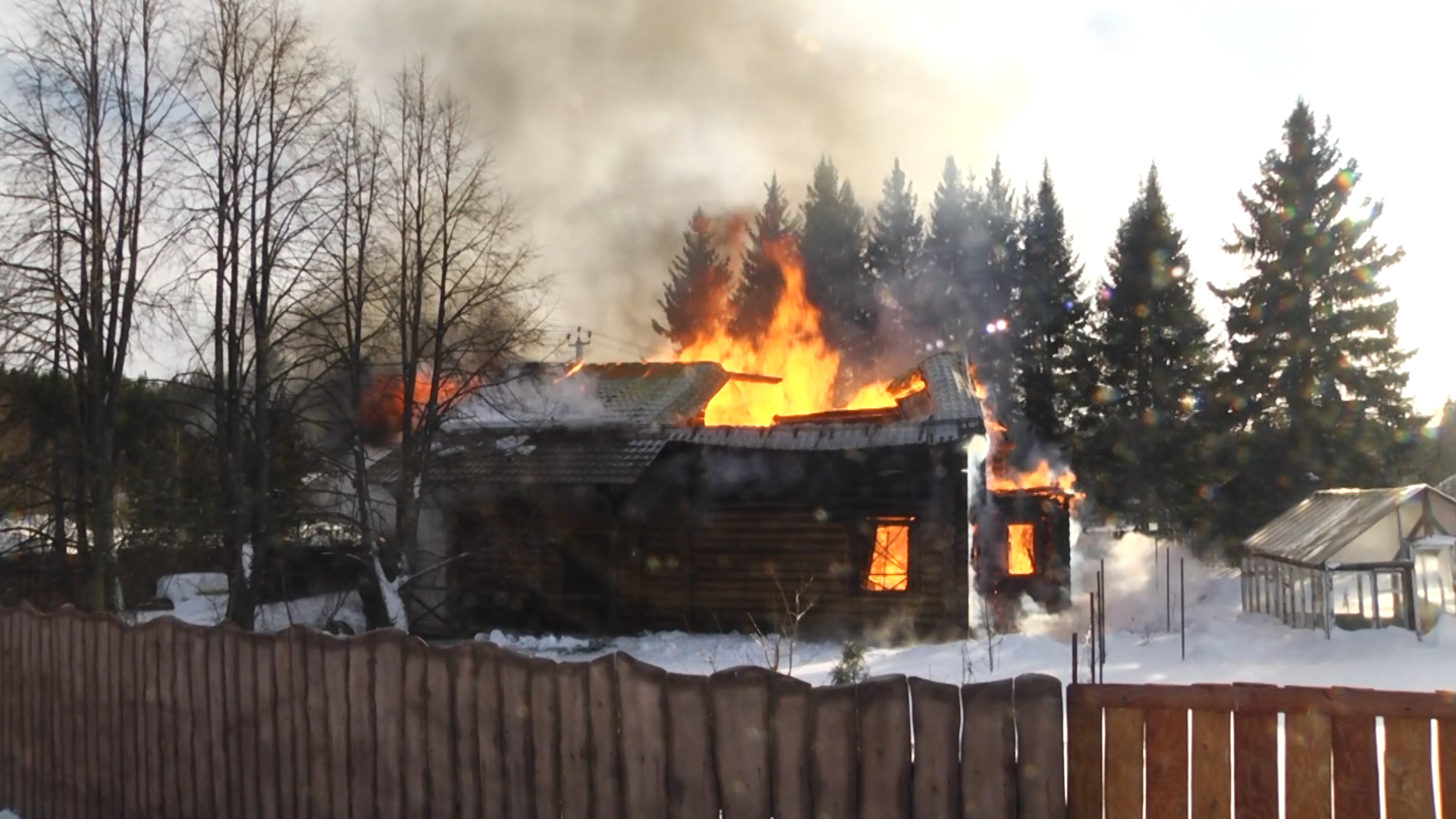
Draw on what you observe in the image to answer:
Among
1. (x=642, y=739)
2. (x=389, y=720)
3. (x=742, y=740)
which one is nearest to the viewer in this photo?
(x=742, y=740)

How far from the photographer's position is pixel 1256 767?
11.9 ft

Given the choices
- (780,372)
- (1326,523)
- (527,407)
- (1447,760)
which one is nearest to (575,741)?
(1447,760)

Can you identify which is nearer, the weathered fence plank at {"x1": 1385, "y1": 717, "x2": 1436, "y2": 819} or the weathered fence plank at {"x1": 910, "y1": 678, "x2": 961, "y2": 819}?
the weathered fence plank at {"x1": 1385, "y1": 717, "x2": 1436, "y2": 819}

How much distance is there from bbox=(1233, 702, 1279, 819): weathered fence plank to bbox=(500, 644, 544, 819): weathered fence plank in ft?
9.79

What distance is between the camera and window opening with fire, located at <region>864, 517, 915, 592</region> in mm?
19797

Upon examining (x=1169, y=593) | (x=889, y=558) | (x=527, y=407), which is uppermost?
(x=527, y=407)

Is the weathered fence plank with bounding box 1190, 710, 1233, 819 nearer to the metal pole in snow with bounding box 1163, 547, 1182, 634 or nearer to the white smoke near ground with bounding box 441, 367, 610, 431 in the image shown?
the metal pole in snow with bounding box 1163, 547, 1182, 634

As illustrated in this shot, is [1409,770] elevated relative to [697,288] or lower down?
lower down

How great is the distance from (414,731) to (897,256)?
50.2 m

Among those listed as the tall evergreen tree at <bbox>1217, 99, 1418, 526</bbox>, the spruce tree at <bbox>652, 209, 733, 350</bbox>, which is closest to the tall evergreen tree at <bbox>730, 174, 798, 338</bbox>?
the spruce tree at <bbox>652, 209, 733, 350</bbox>

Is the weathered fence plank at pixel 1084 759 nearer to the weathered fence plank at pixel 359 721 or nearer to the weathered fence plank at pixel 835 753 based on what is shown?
the weathered fence plank at pixel 835 753

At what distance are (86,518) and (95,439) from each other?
116 cm

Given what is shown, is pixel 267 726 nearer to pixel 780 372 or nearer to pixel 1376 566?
pixel 1376 566

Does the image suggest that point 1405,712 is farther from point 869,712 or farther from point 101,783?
point 101,783
